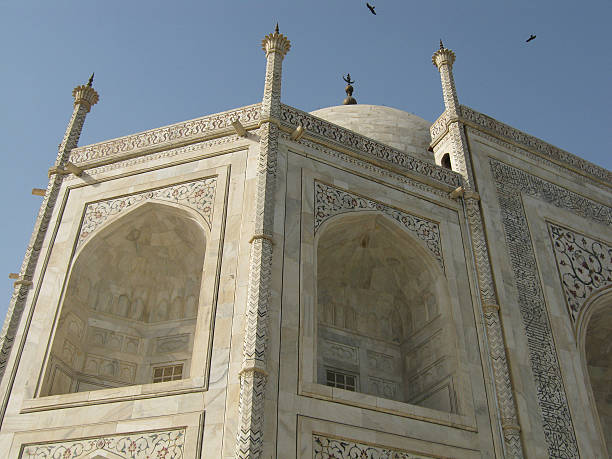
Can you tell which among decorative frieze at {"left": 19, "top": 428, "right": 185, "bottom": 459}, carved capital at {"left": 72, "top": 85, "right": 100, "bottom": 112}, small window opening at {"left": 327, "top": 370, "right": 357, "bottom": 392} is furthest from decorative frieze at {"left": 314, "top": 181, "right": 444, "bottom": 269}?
carved capital at {"left": 72, "top": 85, "right": 100, "bottom": 112}

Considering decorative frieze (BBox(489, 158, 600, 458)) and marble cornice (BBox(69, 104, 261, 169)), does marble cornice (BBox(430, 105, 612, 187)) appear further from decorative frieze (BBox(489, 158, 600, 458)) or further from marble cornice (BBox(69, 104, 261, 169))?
marble cornice (BBox(69, 104, 261, 169))

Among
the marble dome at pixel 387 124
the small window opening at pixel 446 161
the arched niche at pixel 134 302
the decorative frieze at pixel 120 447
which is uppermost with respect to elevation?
the marble dome at pixel 387 124

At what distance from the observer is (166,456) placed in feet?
18.3

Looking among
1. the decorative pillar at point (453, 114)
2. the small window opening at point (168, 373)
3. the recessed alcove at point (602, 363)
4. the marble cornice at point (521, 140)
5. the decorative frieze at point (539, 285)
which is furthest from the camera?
the marble cornice at point (521, 140)

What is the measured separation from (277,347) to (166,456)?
4.27 feet

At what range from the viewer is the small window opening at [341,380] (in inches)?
298

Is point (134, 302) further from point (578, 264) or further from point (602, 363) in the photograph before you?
point (602, 363)

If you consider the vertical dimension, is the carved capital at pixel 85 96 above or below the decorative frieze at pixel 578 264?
above

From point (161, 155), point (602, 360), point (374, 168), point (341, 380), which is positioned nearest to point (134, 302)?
point (161, 155)

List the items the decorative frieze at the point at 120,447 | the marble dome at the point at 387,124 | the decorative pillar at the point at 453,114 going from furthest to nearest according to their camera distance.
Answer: the marble dome at the point at 387,124 → the decorative pillar at the point at 453,114 → the decorative frieze at the point at 120,447

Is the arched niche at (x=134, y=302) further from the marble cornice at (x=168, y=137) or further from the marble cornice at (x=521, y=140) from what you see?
the marble cornice at (x=521, y=140)

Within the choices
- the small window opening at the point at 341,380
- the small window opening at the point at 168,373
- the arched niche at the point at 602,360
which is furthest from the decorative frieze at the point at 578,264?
the small window opening at the point at 168,373

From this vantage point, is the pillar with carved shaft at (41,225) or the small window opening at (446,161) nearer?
the pillar with carved shaft at (41,225)

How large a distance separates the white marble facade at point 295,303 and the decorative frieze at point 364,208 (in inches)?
1.1
